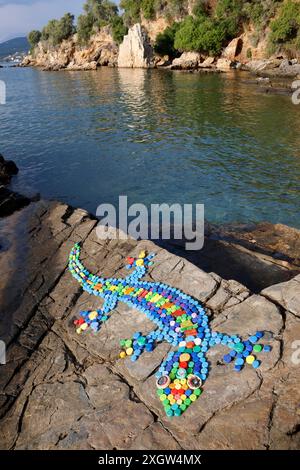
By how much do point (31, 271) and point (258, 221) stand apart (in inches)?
413

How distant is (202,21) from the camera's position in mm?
80500

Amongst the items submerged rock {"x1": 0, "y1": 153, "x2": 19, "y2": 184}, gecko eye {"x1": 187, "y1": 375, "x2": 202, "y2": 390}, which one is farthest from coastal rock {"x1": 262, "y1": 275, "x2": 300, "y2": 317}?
submerged rock {"x1": 0, "y1": 153, "x2": 19, "y2": 184}

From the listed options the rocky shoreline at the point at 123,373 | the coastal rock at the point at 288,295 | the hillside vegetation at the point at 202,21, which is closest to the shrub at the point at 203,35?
the hillside vegetation at the point at 202,21

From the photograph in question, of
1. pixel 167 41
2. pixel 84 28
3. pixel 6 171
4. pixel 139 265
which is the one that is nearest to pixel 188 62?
pixel 167 41

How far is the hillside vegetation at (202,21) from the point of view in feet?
205

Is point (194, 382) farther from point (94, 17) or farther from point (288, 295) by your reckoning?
point (94, 17)

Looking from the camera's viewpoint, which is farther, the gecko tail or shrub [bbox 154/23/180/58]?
shrub [bbox 154/23/180/58]

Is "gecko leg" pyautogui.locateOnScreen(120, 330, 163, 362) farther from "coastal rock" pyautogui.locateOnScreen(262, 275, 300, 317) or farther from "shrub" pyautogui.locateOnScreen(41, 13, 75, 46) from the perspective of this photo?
"shrub" pyautogui.locateOnScreen(41, 13, 75, 46)

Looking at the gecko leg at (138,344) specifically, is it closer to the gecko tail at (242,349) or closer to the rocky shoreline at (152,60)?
the gecko tail at (242,349)

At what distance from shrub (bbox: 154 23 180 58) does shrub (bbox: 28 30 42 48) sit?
81.7m

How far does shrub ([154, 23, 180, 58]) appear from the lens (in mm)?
88312

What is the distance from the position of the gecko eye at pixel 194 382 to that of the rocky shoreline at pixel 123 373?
8.1 inches

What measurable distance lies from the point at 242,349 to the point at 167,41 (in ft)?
321

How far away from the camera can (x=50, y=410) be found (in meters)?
7.17
